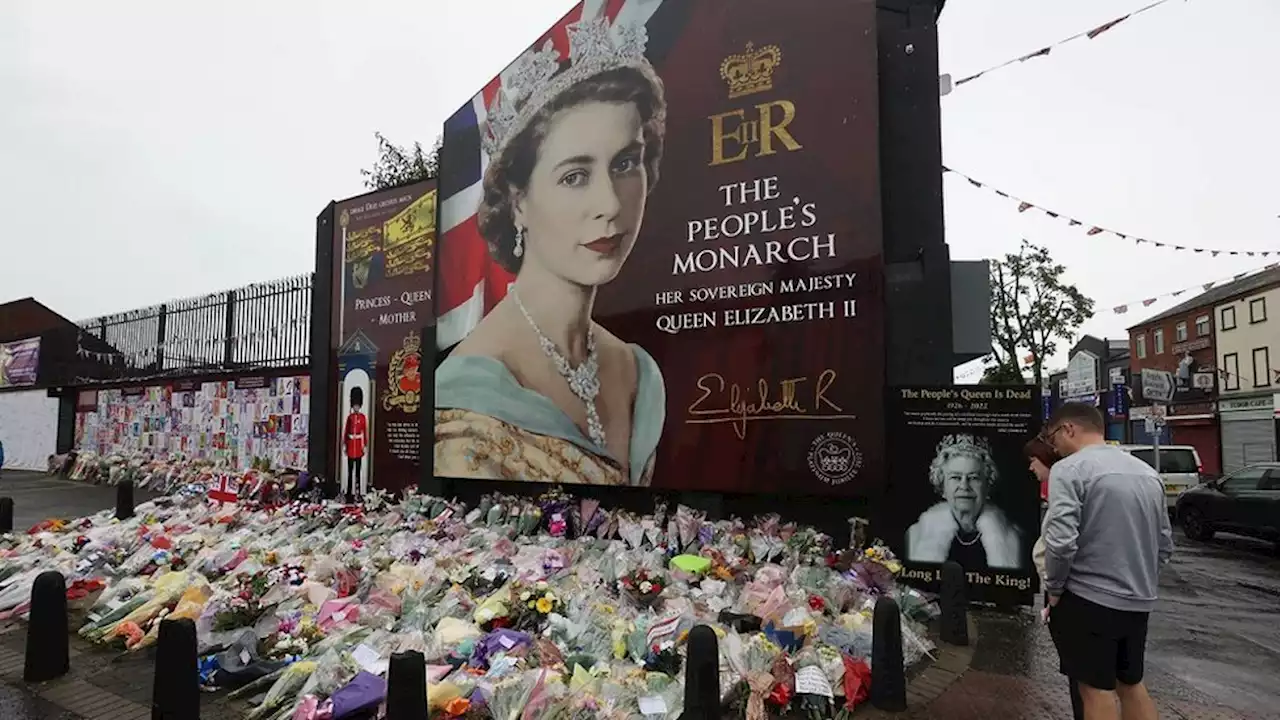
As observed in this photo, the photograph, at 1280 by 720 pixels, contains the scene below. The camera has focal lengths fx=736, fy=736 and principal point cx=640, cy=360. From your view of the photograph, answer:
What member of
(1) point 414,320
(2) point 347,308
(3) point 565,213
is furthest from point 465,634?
(2) point 347,308

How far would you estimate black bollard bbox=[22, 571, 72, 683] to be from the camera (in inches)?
196

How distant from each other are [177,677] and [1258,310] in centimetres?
3631

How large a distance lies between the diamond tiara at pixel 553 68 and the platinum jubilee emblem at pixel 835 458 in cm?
483

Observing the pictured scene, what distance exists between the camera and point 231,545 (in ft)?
25.7

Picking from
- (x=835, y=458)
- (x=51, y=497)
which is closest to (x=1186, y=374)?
(x=835, y=458)

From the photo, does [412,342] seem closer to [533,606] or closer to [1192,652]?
[533,606]

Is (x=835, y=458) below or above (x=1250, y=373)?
below

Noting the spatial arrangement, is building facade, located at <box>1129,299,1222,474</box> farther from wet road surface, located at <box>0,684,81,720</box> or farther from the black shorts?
wet road surface, located at <box>0,684,81,720</box>

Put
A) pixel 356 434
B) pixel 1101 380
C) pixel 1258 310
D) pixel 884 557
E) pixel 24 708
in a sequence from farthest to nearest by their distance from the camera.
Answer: pixel 1101 380
pixel 1258 310
pixel 356 434
pixel 884 557
pixel 24 708

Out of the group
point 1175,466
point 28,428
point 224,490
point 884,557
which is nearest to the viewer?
point 884,557

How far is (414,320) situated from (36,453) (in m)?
17.9

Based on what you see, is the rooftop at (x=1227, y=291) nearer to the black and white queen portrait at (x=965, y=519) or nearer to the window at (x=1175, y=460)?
the window at (x=1175, y=460)

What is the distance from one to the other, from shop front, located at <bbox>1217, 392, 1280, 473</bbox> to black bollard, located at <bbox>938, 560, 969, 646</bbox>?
27.4m

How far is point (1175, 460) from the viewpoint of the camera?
59.9ft
